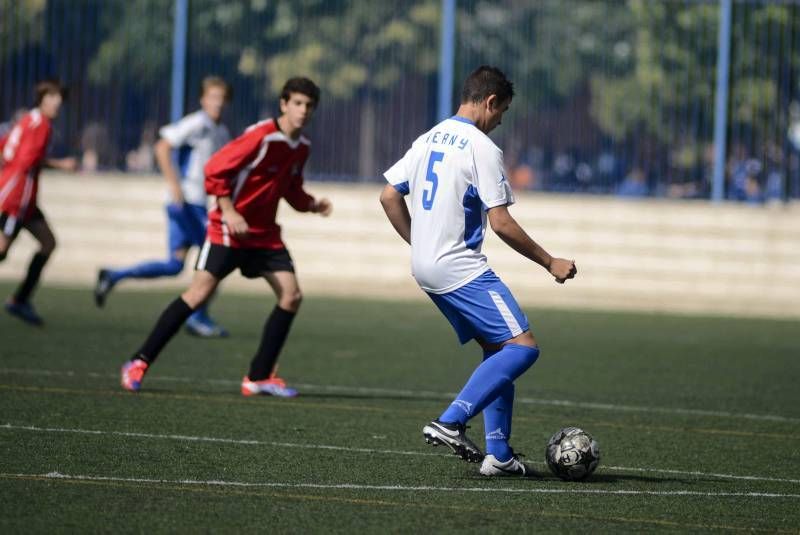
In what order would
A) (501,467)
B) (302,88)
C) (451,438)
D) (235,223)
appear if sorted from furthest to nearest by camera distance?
(302,88) → (235,223) → (501,467) → (451,438)

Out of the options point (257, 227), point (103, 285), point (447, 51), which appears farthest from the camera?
point (447, 51)

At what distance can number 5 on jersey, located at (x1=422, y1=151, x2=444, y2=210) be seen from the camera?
7176 millimetres

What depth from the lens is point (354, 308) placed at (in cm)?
1756

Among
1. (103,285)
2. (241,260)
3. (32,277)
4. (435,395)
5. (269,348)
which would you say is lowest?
(435,395)

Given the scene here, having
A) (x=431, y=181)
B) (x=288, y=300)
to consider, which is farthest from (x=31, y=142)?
(x=431, y=181)

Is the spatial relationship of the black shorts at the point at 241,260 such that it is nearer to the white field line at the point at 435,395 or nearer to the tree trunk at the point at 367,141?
the white field line at the point at 435,395

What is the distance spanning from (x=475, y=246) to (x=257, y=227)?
3120 millimetres

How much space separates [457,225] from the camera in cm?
718

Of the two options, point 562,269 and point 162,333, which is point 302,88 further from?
point 562,269

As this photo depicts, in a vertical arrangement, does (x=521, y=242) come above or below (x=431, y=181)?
below

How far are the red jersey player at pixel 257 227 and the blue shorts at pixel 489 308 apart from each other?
A: 277cm

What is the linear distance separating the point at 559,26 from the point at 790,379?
8.53 m

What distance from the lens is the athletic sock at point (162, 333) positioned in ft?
32.4

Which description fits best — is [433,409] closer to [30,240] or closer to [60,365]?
[60,365]
